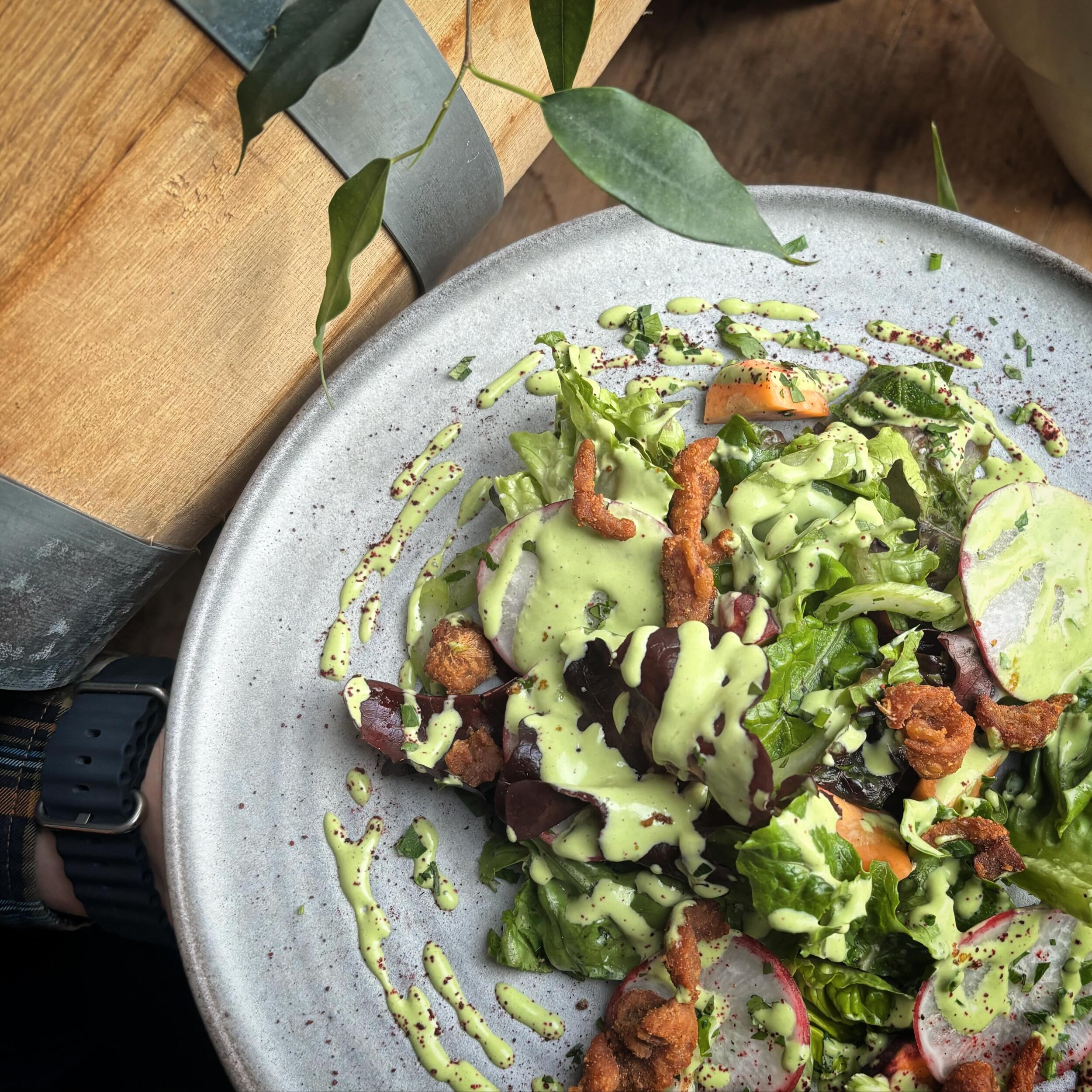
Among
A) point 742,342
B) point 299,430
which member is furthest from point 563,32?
point 299,430

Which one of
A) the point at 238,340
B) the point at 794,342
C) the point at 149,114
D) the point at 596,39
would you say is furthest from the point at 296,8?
the point at 794,342

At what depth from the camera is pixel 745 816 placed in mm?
1606

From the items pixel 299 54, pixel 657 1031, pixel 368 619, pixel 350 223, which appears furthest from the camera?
pixel 368 619

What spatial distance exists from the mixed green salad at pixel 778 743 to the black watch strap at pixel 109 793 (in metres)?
0.68

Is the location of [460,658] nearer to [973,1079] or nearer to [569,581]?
[569,581]

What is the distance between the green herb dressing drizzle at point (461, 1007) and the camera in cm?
187

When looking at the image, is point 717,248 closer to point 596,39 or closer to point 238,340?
point 596,39

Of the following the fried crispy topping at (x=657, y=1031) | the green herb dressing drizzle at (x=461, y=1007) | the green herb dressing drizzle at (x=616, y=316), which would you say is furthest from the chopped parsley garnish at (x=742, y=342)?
the green herb dressing drizzle at (x=461, y=1007)

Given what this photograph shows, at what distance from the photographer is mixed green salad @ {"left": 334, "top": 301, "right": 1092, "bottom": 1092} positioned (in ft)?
5.54

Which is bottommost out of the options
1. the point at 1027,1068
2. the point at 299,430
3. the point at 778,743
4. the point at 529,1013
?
the point at 1027,1068

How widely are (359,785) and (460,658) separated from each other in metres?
0.37

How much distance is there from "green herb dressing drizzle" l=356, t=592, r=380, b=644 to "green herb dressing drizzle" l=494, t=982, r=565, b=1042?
81 centimetres

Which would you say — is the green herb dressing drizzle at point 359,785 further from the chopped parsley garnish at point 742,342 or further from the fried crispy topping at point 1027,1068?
the fried crispy topping at point 1027,1068

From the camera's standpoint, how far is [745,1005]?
69.1 inches
